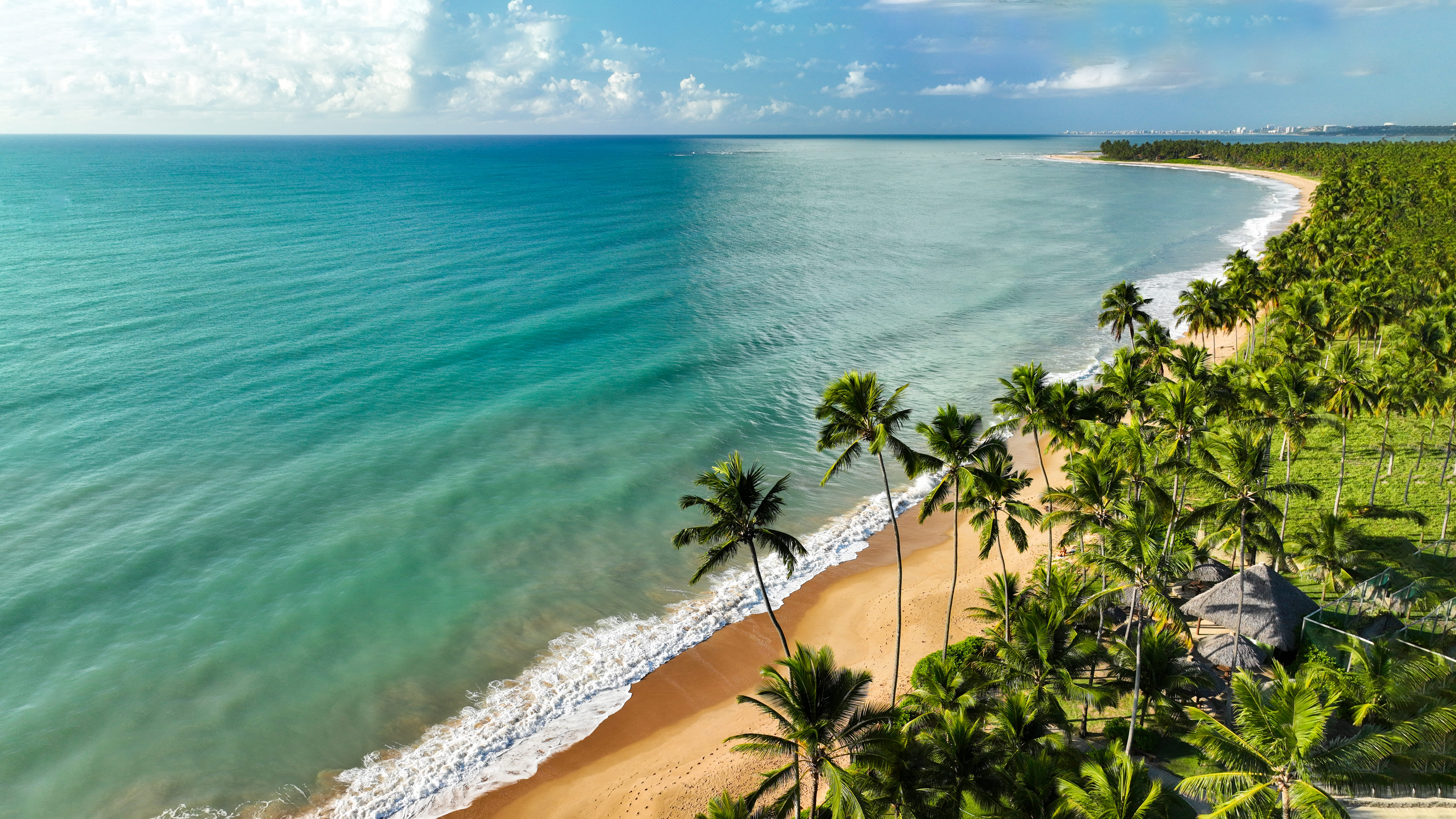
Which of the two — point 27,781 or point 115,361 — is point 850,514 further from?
point 115,361

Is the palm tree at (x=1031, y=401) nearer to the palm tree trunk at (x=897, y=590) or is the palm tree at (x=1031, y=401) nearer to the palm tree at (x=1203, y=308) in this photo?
the palm tree trunk at (x=897, y=590)

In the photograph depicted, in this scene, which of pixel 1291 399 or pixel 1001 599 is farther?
pixel 1291 399

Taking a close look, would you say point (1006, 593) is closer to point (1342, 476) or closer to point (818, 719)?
point (818, 719)

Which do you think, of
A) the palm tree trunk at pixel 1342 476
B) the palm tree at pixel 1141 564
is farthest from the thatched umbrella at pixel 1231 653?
the palm tree trunk at pixel 1342 476

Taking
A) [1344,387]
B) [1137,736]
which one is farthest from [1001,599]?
[1344,387]

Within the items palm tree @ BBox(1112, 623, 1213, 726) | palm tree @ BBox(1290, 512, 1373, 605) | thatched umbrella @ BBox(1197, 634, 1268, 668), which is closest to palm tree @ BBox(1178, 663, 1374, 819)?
palm tree @ BBox(1112, 623, 1213, 726)

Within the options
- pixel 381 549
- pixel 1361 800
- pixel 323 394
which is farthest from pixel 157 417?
pixel 1361 800
